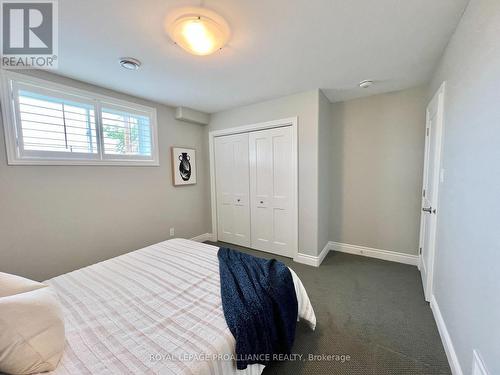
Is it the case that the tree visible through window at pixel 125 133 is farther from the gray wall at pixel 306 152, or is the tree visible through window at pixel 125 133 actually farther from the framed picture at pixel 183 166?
the gray wall at pixel 306 152

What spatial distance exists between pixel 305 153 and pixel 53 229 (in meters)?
3.12

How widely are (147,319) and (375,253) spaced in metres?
3.18

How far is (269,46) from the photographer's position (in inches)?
69.1

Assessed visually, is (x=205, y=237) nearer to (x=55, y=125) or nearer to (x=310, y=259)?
(x=310, y=259)

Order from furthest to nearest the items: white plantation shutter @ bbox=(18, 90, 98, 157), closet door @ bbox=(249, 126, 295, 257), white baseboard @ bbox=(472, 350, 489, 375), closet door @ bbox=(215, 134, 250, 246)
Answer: closet door @ bbox=(215, 134, 250, 246)
closet door @ bbox=(249, 126, 295, 257)
white plantation shutter @ bbox=(18, 90, 98, 157)
white baseboard @ bbox=(472, 350, 489, 375)

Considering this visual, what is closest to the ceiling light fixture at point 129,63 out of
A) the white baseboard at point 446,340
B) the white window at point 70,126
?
the white window at point 70,126

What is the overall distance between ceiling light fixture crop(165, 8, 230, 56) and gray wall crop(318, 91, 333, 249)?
168 cm

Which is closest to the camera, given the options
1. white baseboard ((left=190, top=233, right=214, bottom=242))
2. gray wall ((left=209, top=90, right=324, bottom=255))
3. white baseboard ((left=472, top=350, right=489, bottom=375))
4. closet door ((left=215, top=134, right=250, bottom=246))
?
white baseboard ((left=472, top=350, right=489, bottom=375))

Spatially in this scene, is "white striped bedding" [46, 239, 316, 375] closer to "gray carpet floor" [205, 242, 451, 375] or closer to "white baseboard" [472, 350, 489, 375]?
"gray carpet floor" [205, 242, 451, 375]

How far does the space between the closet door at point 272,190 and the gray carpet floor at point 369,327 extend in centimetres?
67

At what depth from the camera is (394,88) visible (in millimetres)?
2691

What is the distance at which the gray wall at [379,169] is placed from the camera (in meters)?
2.76

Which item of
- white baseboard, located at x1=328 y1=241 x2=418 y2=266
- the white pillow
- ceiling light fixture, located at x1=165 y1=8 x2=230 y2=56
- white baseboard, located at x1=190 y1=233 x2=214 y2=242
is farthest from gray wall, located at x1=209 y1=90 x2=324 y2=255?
the white pillow

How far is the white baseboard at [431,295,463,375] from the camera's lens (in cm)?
129
